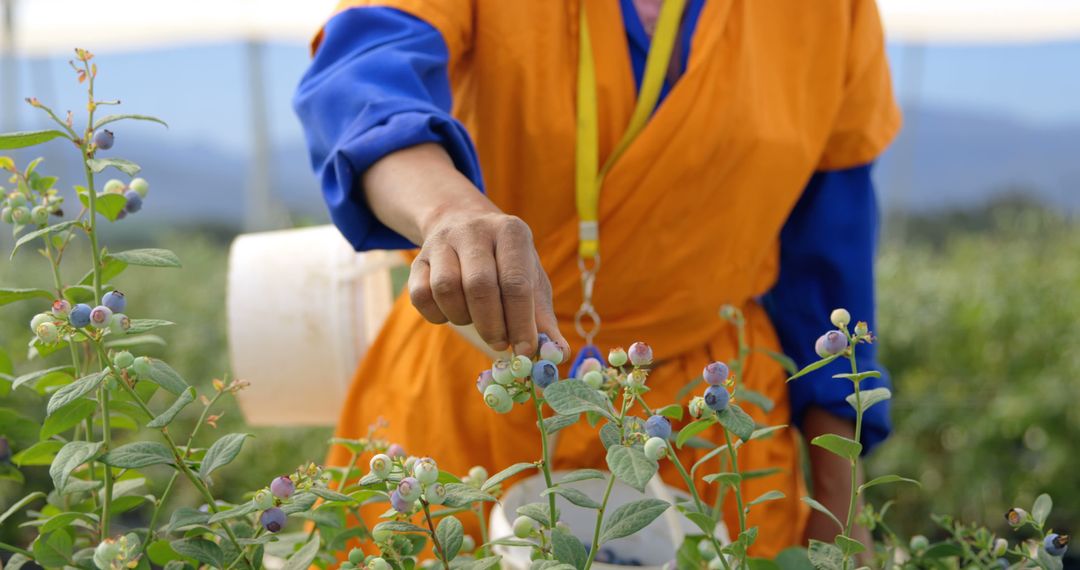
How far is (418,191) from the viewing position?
813mm

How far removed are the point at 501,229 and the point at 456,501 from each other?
0.16m

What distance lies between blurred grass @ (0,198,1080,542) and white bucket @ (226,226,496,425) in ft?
4.66

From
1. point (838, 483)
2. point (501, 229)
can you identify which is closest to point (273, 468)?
point (838, 483)

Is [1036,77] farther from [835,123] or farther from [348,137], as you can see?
[348,137]

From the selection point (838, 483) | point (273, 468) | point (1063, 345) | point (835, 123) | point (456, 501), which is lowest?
point (273, 468)

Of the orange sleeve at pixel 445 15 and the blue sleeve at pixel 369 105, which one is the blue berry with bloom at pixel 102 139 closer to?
the blue sleeve at pixel 369 105

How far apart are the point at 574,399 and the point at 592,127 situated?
639 millimetres

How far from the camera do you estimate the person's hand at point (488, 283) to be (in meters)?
0.62

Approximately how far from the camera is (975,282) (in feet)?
10.9

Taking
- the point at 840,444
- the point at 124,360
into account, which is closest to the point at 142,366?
the point at 124,360

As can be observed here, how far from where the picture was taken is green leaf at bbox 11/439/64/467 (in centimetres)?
67

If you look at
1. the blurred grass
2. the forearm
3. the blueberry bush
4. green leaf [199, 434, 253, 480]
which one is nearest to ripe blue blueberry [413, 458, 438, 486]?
the blueberry bush

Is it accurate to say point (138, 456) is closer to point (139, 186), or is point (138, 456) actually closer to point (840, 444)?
point (139, 186)

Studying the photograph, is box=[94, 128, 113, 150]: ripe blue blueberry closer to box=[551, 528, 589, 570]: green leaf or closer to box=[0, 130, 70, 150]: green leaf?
box=[0, 130, 70, 150]: green leaf
